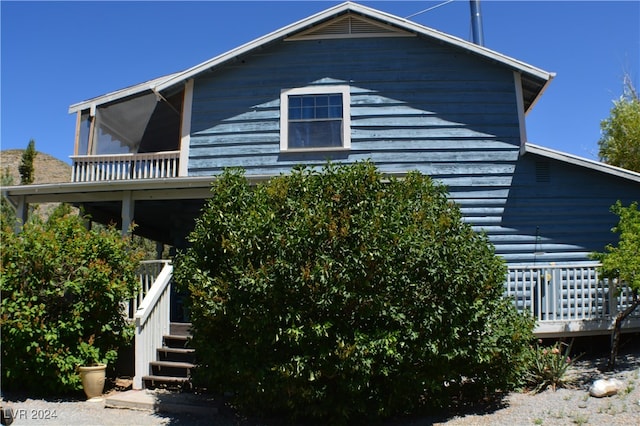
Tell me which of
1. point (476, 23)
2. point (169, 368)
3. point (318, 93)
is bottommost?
point (169, 368)

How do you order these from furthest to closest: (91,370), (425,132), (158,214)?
(158,214)
(425,132)
(91,370)

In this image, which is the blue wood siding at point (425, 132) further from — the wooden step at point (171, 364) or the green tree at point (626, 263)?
the wooden step at point (171, 364)

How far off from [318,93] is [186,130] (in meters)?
2.86

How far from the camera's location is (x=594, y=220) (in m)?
11.5

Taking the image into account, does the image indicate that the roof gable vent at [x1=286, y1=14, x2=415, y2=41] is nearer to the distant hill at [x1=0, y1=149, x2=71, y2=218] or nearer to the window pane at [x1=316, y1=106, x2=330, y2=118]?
the window pane at [x1=316, y1=106, x2=330, y2=118]

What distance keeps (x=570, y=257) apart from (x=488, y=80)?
388 centimetres

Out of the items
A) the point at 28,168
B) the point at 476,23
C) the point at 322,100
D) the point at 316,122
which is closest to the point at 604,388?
the point at 316,122

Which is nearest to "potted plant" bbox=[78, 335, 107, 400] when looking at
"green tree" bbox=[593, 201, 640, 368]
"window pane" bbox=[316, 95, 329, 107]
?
"window pane" bbox=[316, 95, 329, 107]

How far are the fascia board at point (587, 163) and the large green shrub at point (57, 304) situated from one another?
796 centimetres

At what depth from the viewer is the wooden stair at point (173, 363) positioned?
902cm

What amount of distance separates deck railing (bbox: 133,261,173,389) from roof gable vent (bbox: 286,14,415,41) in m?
5.69

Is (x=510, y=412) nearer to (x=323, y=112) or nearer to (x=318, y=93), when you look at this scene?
(x=323, y=112)

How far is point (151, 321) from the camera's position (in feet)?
31.0

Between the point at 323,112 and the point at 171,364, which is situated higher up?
the point at 323,112
